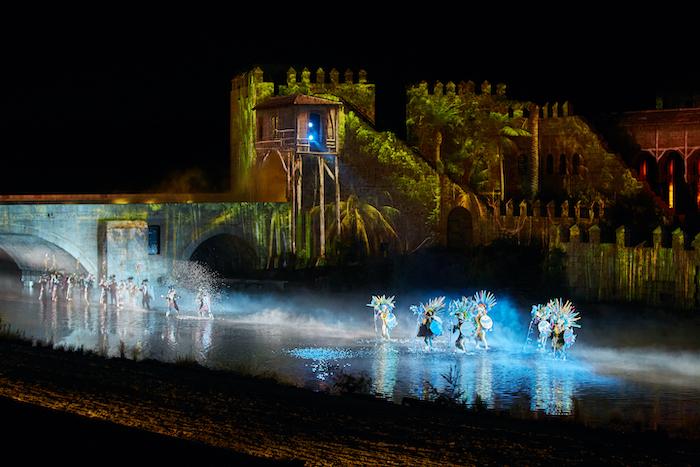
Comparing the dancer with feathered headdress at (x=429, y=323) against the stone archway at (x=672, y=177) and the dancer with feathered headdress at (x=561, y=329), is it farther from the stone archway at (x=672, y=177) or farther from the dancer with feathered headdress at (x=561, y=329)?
the stone archway at (x=672, y=177)

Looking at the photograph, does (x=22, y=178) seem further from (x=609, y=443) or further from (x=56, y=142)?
(x=609, y=443)

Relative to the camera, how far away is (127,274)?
Answer: 48.6 metres

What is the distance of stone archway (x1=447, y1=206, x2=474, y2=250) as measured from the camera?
161 feet

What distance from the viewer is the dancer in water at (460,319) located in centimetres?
3403

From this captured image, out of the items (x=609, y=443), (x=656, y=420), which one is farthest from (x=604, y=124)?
(x=609, y=443)

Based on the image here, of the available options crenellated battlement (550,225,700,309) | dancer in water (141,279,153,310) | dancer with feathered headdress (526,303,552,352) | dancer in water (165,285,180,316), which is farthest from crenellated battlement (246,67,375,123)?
dancer with feathered headdress (526,303,552,352)

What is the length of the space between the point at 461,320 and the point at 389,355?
2.36 m

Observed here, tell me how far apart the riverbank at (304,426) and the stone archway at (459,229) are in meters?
23.7

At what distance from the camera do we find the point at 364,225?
1964 inches

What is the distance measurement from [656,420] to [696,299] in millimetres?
12868

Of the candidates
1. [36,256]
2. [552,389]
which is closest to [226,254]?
[36,256]

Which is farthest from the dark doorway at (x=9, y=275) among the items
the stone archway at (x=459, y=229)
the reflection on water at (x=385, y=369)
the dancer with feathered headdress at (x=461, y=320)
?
the dancer with feathered headdress at (x=461, y=320)

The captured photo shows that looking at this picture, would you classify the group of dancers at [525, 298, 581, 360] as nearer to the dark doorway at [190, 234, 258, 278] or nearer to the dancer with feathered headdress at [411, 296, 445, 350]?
the dancer with feathered headdress at [411, 296, 445, 350]

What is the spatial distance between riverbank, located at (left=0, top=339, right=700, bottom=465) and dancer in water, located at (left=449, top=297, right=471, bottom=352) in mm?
9034
